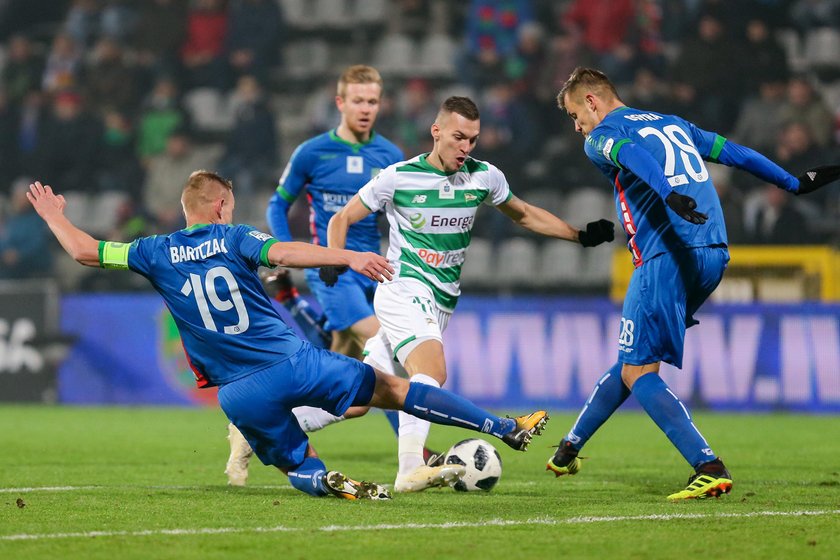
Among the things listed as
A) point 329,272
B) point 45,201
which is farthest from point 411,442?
point 45,201

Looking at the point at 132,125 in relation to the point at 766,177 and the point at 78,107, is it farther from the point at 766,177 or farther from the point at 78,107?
the point at 766,177

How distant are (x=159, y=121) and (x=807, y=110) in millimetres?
9445

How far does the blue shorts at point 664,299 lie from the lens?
6.48 m

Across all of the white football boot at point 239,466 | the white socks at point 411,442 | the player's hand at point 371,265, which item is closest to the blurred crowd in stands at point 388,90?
the white football boot at point 239,466

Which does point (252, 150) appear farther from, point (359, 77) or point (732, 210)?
point (359, 77)

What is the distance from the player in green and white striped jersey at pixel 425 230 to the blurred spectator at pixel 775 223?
778 centimetres

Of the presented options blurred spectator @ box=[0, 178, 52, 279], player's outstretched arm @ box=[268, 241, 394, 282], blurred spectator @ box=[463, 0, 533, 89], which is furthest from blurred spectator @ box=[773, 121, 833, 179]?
player's outstretched arm @ box=[268, 241, 394, 282]

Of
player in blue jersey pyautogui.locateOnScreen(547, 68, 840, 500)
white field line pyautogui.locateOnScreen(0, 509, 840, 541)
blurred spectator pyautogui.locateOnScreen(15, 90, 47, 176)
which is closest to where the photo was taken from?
white field line pyautogui.locateOnScreen(0, 509, 840, 541)

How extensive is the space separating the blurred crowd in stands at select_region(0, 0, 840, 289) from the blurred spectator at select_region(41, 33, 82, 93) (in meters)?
0.04

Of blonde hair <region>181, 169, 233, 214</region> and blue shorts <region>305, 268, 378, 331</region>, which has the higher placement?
blonde hair <region>181, 169, 233, 214</region>

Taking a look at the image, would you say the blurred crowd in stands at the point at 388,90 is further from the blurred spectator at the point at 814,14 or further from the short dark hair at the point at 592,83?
the short dark hair at the point at 592,83

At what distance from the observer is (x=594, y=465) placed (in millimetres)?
8289

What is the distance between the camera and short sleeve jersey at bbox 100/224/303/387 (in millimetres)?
6062

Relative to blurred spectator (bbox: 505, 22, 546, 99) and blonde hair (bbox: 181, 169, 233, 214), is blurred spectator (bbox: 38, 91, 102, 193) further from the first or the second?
blonde hair (bbox: 181, 169, 233, 214)
